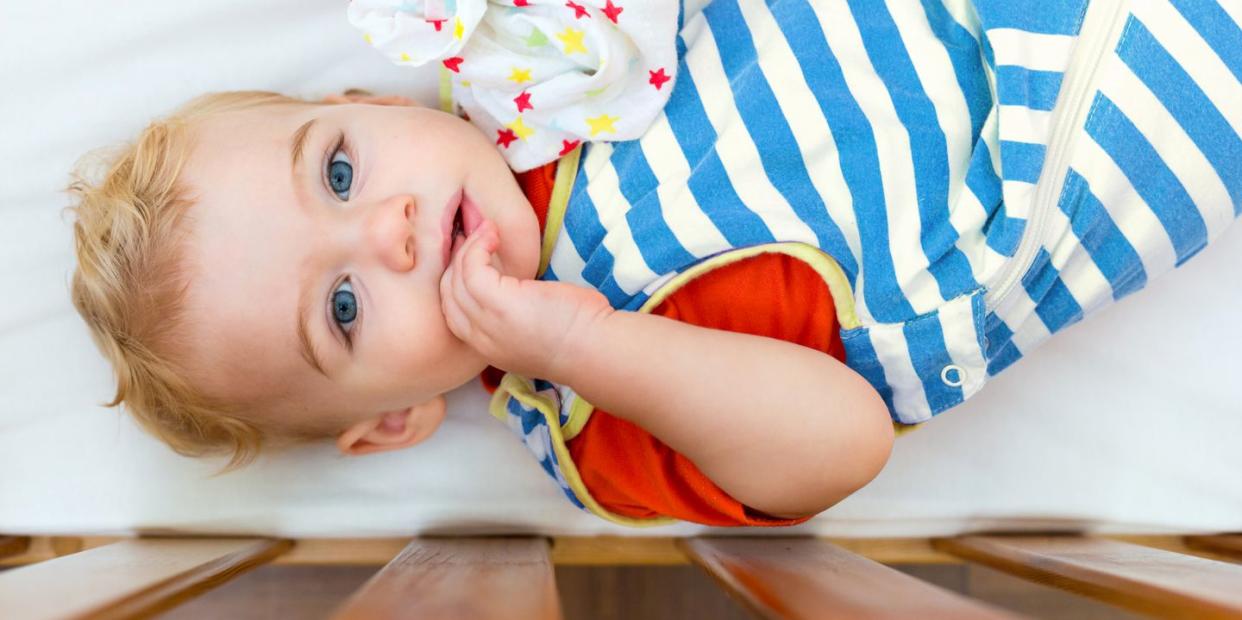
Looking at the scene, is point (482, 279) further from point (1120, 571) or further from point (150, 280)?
point (1120, 571)

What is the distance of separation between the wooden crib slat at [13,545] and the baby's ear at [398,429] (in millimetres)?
366

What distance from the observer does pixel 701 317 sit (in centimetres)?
92

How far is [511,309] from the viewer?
827mm

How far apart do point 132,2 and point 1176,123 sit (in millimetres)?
1014

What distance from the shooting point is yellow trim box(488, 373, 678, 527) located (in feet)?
3.06

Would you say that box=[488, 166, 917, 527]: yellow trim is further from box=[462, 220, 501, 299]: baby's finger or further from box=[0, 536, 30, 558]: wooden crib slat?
box=[0, 536, 30, 558]: wooden crib slat

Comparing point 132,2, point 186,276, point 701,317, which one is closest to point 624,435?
point 701,317

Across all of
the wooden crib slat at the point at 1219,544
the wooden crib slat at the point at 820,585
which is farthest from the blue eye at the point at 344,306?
the wooden crib slat at the point at 1219,544

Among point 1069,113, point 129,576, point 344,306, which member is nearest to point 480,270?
point 344,306

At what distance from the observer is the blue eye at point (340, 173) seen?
0.84 metres

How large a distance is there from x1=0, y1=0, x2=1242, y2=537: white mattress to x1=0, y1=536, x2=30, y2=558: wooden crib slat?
1 centimetres

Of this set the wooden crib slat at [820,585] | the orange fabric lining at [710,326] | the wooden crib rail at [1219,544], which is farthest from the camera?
the wooden crib rail at [1219,544]

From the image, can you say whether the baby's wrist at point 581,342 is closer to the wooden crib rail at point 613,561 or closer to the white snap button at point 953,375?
the wooden crib rail at point 613,561

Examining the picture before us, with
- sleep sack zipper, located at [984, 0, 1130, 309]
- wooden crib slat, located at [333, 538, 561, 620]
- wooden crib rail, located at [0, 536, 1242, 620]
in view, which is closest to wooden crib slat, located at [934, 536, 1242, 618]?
wooden crib rail, located at [0, 536, 1242, 620]
